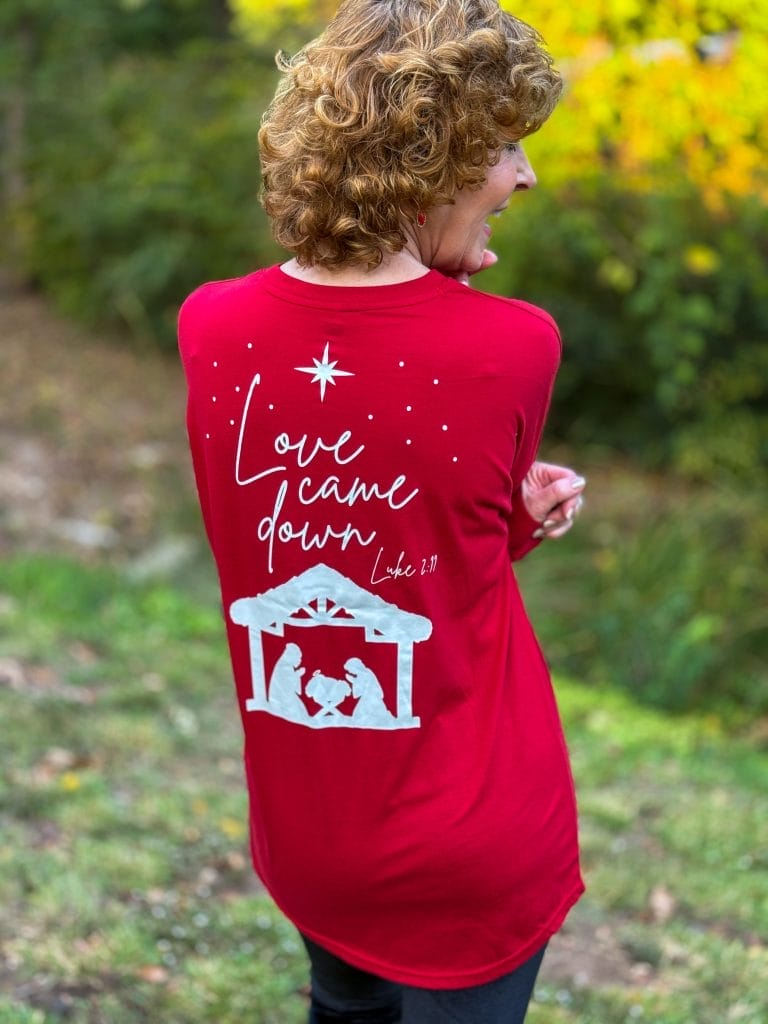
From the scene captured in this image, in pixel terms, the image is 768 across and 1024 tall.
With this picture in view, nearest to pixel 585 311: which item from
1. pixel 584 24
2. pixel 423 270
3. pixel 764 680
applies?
pixel 764 680

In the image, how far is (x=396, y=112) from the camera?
134 centimetres

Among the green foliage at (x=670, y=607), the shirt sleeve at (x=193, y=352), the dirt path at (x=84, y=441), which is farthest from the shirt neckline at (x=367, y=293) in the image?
the dirt path at (x=84, y=441)

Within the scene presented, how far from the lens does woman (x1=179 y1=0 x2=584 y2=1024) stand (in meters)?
1.38

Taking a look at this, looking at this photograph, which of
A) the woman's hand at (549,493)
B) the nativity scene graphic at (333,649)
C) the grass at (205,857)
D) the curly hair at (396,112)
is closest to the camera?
the curly hair at (396,112)

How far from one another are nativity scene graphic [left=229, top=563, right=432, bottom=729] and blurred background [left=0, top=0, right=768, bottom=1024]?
4.97 feet

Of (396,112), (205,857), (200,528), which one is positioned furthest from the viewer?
(200,528)

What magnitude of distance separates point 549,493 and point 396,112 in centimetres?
53

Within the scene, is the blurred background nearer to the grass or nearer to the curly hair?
the grass

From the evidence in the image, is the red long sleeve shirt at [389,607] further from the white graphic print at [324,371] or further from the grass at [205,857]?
the grass at [205,857]

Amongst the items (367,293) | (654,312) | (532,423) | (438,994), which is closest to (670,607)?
(654,312)

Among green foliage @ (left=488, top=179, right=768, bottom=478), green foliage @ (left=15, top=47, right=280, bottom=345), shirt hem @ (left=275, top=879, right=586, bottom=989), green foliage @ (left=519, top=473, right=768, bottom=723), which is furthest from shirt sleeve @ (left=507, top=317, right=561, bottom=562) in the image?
green foliage @ (left=15, top=47, right=280, bottom=345)

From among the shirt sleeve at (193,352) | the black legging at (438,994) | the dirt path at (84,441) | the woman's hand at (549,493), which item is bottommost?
the dirt path at (84,441)

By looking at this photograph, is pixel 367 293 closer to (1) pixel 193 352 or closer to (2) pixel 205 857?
(1) pixel 193 352

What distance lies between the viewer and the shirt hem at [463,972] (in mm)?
1592
